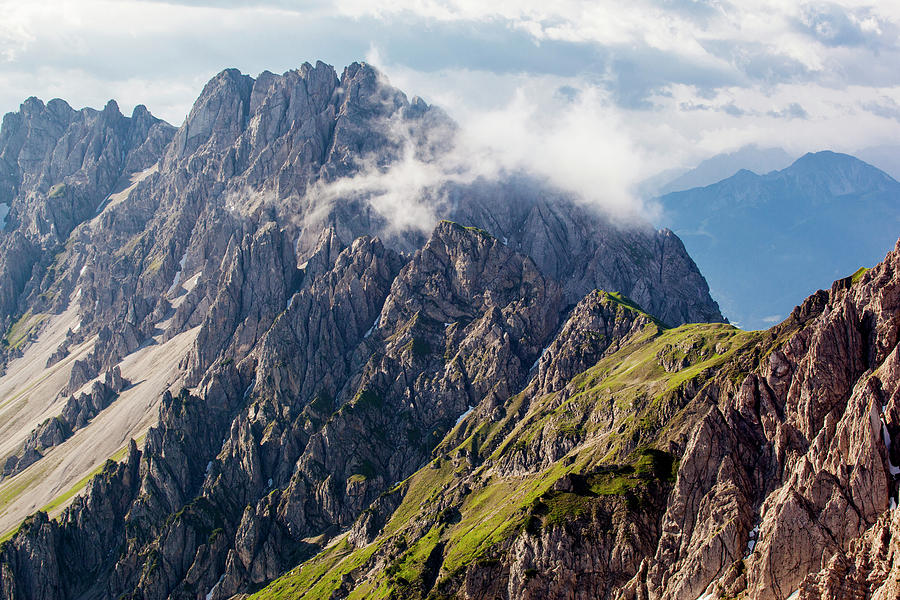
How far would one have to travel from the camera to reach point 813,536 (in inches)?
4355

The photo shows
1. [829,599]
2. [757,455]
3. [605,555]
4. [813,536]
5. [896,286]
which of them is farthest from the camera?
[605,555]

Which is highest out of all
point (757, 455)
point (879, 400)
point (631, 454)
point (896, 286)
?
point (896, 286)

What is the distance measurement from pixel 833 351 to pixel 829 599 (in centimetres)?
6099

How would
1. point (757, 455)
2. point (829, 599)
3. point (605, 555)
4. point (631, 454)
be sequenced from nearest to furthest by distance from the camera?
point (829, 599) → point (757, 455) → point (605, 555) → point (631, 454)

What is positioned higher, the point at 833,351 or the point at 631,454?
the point at 833,351

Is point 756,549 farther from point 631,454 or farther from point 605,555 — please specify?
point 631,454

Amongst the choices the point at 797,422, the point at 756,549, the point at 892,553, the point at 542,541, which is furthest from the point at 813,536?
the point at 542,541

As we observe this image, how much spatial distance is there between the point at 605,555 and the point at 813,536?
56664mm

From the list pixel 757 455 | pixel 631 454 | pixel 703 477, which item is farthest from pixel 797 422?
pixel 631 454

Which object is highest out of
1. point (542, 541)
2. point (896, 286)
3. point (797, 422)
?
point (896, 286)

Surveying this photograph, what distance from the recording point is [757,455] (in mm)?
145625

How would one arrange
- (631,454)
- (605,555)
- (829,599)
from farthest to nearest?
(631,454), (605,555), (829,599)

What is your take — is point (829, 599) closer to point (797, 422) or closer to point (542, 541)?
point (797, 422)

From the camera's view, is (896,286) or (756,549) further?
(896,286)
